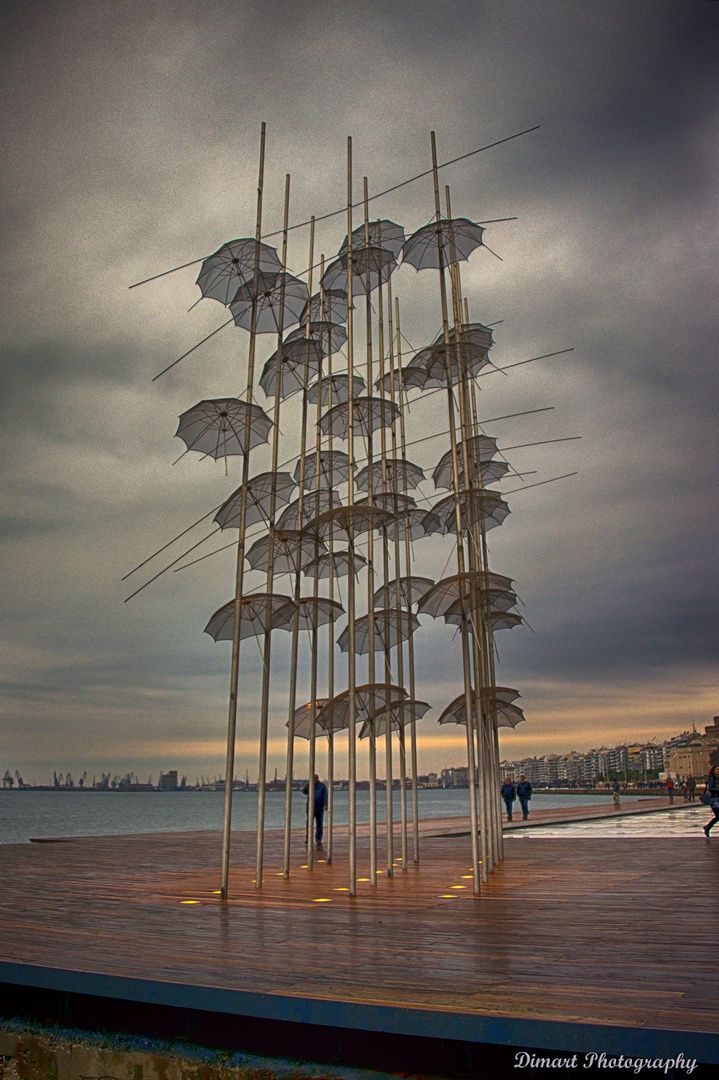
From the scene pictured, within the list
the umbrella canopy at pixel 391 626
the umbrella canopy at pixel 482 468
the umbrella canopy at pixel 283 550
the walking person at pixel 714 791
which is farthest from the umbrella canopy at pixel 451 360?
the walking person at pixel 714 791

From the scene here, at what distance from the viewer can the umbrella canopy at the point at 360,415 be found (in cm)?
1131

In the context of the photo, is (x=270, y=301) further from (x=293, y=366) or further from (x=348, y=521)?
(x=348, y=521)

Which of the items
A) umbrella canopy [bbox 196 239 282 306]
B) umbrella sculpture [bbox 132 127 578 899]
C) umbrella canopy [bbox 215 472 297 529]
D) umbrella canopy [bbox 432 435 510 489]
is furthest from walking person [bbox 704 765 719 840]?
umbrella canopy [bbox 196 239 282 306]

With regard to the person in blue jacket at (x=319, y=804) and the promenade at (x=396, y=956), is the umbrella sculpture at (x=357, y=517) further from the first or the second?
the person in blue jacket at (x=319, y=804)

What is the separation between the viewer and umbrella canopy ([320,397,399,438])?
37.1ft

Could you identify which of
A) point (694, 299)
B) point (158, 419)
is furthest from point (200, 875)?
point (158, 419)

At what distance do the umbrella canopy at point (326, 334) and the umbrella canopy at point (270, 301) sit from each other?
308 millimetres

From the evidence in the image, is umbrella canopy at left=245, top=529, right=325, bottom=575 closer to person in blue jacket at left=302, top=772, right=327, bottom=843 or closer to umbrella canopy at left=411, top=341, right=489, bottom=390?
umbrella canopy at left=411, top=341, right=489, bottom=390

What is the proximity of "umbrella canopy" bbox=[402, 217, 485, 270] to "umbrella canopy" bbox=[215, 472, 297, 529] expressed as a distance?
162 inches

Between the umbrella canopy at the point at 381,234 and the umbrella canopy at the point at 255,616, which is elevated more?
the umbrella canopy at the point at 381,234

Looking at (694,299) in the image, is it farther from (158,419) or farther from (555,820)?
(158,419)

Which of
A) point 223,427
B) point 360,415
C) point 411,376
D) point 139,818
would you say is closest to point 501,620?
point 360,415

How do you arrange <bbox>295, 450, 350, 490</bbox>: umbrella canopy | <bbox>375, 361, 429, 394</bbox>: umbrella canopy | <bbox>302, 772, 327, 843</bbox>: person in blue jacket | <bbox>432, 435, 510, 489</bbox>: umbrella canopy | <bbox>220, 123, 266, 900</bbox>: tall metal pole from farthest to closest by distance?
<bbox>302, 772, 327, 843</bbox>: person in blue jacket → <bbox>432, 435, 510, 489</bbox>: umbrella canopy → <bbox>295, 450, 350, 490</bbox>: umbrella canopy → <bbox>375, 361, 429, 394</bbox>: umbrella canopy → <bbox>220, 123, 266, 900</bbox>: tall metal pole

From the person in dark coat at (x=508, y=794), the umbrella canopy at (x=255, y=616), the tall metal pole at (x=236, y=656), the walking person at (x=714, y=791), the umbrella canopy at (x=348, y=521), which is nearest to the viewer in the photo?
the tall metal pole at (x=236, y=656)
